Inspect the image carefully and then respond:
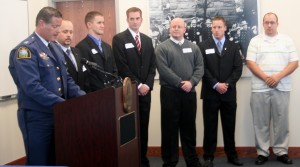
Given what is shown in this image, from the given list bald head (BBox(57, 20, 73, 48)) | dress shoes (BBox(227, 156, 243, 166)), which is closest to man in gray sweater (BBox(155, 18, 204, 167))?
dress shoes (BBox(227, 156, 243, 166))

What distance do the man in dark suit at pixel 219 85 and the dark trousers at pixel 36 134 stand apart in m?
2.38

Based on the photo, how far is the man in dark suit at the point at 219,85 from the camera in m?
4.62

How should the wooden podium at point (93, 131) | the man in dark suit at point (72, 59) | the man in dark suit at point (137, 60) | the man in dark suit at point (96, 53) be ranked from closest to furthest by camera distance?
1. the wooden podium at point (93, 131)
2. the man in dark suit at point (72, 59)
3. the man in dark suit at point (96, 53)
4. the man in dark suit at point (137, 60)

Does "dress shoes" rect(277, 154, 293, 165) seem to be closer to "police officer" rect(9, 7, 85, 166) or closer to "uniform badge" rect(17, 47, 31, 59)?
"police officer" rect(9, 7, 85, 166)

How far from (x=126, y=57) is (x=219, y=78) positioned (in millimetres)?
1135

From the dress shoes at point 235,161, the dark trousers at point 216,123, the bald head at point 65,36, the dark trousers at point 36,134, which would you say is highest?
the bald head at point 65,36

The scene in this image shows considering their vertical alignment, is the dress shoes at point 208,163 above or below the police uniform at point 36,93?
below

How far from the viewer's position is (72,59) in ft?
11.7

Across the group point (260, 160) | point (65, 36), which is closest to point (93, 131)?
point (65, 36)

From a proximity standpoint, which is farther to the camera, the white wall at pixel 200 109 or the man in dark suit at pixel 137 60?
the white wall at pixel 200 109

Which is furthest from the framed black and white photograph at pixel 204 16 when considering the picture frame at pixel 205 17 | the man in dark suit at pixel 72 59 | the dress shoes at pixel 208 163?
the man in dark suit at pixel 72 59

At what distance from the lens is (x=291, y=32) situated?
498cm

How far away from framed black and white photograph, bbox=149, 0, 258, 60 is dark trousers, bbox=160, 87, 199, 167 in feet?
3.43

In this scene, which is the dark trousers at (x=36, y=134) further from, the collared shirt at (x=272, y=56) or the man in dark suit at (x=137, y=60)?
the collared shirt at (x=272, y=56)
